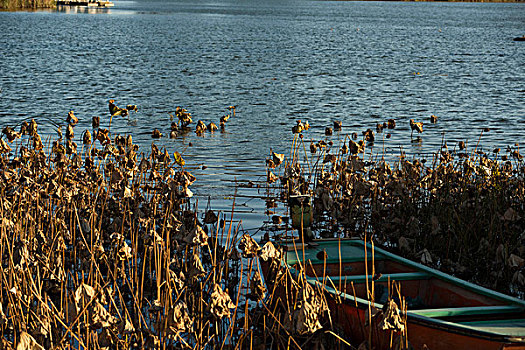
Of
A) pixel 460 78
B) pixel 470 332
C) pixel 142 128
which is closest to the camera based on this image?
pixel 470 332

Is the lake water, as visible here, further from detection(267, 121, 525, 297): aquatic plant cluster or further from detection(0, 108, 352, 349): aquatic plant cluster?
detection(0, 108, 352, 349): aquatic plant cluster

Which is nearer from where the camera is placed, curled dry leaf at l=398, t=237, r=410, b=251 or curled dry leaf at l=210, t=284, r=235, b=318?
curled dry leaf at l=210, t=284, r=235, b=318

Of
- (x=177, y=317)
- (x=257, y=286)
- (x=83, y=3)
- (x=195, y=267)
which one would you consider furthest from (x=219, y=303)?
(x=83, y=3)

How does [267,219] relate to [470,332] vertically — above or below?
below

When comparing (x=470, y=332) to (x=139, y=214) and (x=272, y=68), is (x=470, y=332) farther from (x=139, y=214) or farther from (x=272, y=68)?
(x=272, y=68)

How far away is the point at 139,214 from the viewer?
22.9ft

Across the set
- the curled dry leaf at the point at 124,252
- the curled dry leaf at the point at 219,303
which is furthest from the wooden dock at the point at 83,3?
the curled dry leaf at the point at 219,303

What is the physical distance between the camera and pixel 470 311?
16.0 ft

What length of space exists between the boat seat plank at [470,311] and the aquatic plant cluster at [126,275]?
66cm

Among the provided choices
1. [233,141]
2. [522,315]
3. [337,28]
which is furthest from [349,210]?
[337,28]

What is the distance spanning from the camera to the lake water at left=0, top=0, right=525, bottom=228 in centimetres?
1443

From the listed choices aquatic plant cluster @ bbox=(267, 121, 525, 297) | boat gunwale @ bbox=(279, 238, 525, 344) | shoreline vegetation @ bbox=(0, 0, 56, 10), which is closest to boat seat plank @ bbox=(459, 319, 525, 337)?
boat gunwale @ bbox=(279, 238, 525, 344)

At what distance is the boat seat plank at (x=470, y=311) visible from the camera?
15.8ft

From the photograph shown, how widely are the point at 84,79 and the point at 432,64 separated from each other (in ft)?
54.0
